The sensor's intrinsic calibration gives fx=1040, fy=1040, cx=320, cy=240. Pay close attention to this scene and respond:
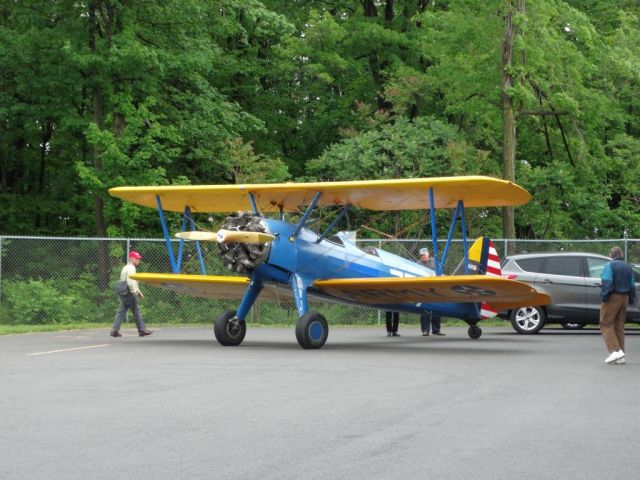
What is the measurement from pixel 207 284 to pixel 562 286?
27.6ft

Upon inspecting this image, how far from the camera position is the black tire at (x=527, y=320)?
2420cm

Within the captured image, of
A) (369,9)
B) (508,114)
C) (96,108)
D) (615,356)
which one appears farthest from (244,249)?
(369,9)

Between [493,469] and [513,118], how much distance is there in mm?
25755

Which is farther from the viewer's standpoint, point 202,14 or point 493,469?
point 202,14

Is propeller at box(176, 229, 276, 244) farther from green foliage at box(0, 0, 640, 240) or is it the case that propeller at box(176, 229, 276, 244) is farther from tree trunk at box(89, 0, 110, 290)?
tree trunk at box(89, 0, 110, 290)

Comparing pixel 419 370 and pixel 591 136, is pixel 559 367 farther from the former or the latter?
pixel 591 136

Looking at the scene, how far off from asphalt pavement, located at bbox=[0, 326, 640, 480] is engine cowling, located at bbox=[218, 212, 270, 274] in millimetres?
1539

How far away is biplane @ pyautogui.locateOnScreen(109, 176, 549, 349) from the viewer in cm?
1820

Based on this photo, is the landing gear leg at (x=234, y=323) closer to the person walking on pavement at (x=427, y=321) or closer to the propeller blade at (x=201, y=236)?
the propeller blade at (x=201, y=236)

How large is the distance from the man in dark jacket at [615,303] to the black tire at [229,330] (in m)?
6.75

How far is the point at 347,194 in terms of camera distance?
64.5 ft

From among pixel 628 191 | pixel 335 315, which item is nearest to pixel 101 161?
pixel 335 315

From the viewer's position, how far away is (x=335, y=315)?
28531 mm

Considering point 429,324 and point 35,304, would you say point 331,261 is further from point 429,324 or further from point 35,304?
point 35,304
